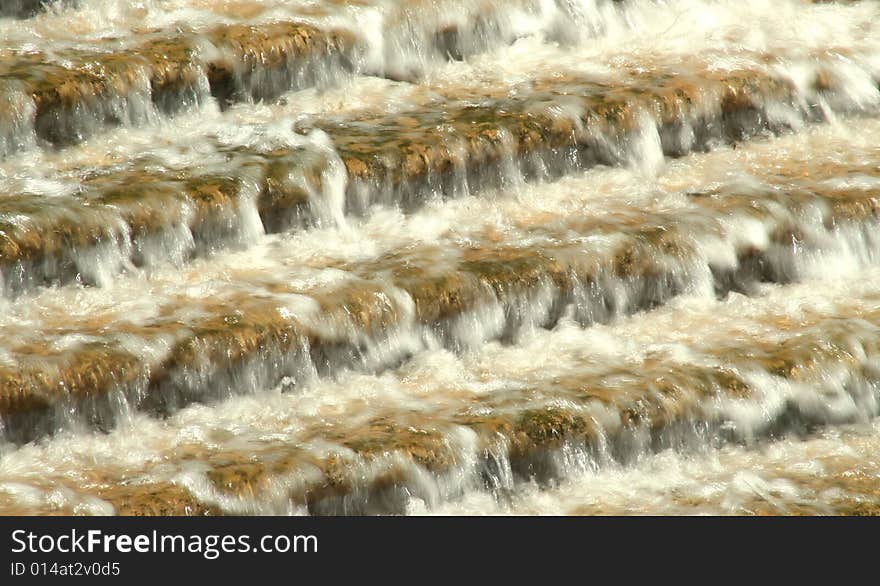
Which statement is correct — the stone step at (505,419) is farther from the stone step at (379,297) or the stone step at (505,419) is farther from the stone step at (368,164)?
the stone step at (368,164)

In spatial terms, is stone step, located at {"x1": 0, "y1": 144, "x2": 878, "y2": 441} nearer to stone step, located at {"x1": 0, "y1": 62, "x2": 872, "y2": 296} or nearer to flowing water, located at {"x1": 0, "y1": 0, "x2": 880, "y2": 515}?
flowing water, located at {"x1": 0, "y1": 0, "x2": 880, "y2": 515}

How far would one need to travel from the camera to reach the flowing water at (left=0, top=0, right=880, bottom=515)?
6.84 m

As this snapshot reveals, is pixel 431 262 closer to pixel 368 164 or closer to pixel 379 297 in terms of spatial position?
pixel 379 297

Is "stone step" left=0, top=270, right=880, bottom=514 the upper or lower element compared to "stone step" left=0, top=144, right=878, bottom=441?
lower

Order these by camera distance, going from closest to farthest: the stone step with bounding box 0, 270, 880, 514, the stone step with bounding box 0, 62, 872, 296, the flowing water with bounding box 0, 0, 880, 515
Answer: the stone step with bounding box 0, 270, 880, 514, the flowing water with bounding box 0, 0, 880, 515, the stone step with bounding box 0, 62, 872, 296

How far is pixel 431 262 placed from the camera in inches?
315

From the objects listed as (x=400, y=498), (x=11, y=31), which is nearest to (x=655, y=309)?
(x=400, y=498)

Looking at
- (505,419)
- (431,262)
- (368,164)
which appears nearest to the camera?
(505,419)

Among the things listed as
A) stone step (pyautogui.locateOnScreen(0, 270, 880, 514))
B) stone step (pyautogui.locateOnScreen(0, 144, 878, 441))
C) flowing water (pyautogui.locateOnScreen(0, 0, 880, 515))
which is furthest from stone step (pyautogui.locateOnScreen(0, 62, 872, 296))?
stone step (pyautogui.locateOnScreen(0, 270, 880, 514))

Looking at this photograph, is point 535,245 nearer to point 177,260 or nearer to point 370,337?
point 370,337

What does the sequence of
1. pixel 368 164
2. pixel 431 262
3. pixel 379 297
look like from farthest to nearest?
pixel 368 164 < pixel 431 262 < pixel 379 297

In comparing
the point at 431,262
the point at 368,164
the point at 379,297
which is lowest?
the point at 379,297

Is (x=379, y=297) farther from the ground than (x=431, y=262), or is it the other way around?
(x=431, y=262)

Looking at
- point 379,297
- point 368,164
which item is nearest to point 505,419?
point 379,297
